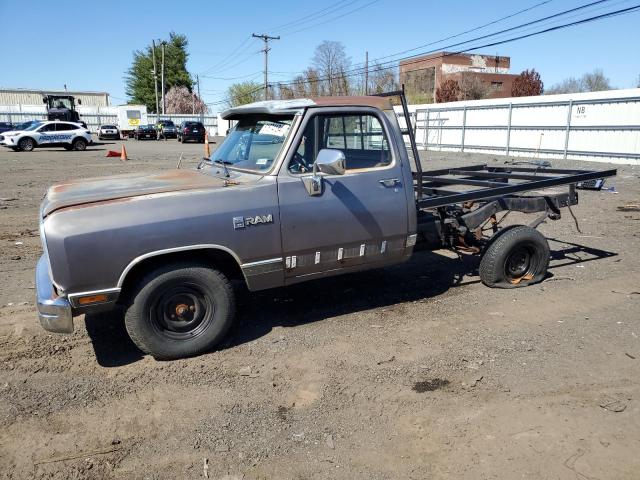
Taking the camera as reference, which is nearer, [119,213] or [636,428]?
[636,428]

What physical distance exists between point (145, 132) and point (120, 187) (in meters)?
48.6

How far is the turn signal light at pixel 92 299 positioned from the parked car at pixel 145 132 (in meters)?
49.0

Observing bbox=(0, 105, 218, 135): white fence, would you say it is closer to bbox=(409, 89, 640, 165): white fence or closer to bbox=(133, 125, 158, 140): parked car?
bbox=(133, 125, 158, 140): parked car

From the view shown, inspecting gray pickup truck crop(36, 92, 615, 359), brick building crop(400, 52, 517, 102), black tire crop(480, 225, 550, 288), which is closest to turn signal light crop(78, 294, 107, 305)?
gray pickup truck crop(36, 92, 615, 359)

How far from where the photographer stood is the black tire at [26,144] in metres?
29.0

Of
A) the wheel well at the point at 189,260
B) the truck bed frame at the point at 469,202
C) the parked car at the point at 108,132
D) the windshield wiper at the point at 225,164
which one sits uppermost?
the parked car at the point at 108,132

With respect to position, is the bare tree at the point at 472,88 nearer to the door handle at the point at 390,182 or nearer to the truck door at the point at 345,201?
the truck door at the point at 345,201

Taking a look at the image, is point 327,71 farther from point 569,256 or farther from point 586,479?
point 586,479

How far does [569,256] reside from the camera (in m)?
6.87

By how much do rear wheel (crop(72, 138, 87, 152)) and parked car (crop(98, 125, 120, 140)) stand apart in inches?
657

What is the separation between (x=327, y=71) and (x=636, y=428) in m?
52.0

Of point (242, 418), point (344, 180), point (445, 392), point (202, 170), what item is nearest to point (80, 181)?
point (202, 170)

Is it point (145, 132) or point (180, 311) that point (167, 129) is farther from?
point (180, 311)

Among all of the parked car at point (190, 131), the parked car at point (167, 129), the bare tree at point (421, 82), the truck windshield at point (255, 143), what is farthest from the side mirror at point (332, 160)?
the bare tree at point (421, 82)
